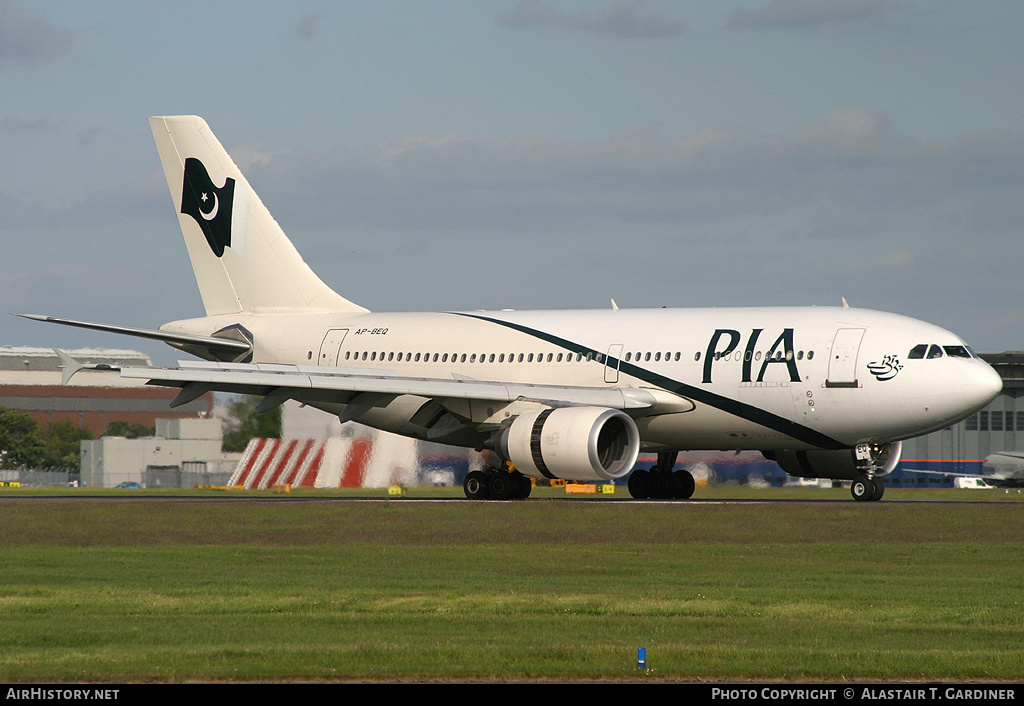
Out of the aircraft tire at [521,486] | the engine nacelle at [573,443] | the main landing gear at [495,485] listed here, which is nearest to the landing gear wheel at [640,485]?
the aircraft tire at [521,486]

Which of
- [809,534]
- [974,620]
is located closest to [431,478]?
[809,534]

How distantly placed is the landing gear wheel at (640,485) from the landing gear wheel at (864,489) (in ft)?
19.1

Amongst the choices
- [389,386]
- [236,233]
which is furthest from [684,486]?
[236,233]

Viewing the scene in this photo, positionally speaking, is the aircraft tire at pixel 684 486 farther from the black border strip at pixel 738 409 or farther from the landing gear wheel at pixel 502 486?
the landing gear wheel at pixel 502 486

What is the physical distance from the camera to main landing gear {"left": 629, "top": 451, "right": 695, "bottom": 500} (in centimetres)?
3503

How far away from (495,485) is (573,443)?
447cm

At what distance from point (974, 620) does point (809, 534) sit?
9.58 m

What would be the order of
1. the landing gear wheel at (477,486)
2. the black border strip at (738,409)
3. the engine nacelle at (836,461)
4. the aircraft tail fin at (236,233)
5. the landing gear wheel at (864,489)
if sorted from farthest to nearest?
1. the aircraft tail fin at (236,233)
2. the landing gear wheel at (477,486)
3. the engine nacelle at (836,461)
4. the landing gear wheel at (864,489)
5. the black border strip at (738,409)

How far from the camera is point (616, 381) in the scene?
32.8m

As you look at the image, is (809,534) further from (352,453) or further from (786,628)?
(352,453)

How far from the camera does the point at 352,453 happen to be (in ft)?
138

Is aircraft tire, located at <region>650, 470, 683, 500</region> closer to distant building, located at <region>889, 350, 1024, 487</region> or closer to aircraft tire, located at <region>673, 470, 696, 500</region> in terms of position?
aircraft tire, located at <region>673, 470, 696, 500</region>

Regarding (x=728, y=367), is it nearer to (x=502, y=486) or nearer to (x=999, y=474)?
(x=502, y=486)

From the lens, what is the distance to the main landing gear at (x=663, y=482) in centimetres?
3503
